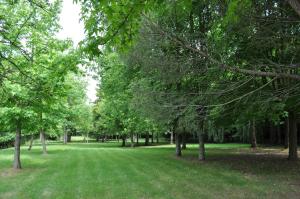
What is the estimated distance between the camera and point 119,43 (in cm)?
495

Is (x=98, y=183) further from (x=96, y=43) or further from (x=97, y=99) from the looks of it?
(x=97, y=99)

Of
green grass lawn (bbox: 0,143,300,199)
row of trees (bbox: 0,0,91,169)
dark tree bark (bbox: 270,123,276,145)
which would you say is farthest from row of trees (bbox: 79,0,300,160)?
dark tree bark (bbox: 270,123,276,145)

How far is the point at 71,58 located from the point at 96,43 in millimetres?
1660

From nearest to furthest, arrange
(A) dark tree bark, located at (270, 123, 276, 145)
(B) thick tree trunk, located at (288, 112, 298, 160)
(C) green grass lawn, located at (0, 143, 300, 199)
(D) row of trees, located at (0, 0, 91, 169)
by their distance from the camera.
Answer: (D) row of trees, located at (0, 0, 91, 169) → (C) green grass lawn, located at (0, 143, 300, 199) → (B) thick tree trunk, located at (288, 112, 298, 160) → (A) dark tree bark, located at (270, 123, 276, 145)

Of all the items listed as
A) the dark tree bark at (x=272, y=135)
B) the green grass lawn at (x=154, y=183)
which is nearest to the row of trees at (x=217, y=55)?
the green grass lawn at (x=154, y=183)

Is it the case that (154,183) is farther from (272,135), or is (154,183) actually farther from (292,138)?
(272,135)

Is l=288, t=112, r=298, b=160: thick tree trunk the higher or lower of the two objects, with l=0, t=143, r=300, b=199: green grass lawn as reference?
higher

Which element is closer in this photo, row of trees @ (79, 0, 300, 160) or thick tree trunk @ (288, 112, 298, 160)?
row of trees @ (79, 0, 300, 160)

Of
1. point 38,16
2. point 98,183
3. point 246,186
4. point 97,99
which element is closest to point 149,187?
point 98,183

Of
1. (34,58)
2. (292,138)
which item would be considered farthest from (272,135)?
(34,58)

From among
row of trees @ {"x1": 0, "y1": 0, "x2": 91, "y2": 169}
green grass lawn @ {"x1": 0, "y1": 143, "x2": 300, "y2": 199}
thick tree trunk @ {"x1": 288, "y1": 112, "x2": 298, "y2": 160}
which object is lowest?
green grass lawn @ {"x1": 0, "y1": 143, "x2": 300, "y2": 199}

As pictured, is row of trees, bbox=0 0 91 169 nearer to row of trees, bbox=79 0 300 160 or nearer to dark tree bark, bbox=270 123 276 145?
row of trees, bbox=79 0 300 160

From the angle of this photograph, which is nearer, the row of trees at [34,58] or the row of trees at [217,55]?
the row of trees at [34,58]

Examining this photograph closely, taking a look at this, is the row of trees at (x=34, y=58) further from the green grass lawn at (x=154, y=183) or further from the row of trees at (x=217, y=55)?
the green grass lawn at (x=154, y=183)
